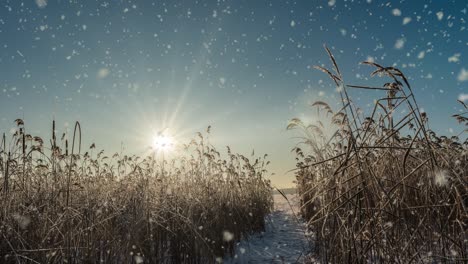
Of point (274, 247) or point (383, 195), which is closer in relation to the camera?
point (383, 195)

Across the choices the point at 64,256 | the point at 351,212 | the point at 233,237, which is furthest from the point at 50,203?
the point at 351,212

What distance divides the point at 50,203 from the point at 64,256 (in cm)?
94

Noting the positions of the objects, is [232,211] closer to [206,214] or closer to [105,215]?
[206,214]

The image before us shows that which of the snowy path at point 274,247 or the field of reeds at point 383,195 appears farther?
the snowy path at point 274,247

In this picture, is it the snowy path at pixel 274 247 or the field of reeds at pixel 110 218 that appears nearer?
the field of reeds at pixel 110 218

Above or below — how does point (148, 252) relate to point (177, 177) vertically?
below

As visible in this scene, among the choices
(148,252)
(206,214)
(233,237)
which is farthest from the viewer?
(233,237)

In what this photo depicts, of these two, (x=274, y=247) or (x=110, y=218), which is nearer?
(x=110, y=218)

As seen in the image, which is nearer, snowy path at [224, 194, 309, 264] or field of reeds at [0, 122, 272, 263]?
field of reeds at [0, 122, 272, 263]

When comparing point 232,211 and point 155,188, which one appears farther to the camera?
point 232,211

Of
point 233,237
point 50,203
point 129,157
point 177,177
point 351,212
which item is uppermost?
point 129,157

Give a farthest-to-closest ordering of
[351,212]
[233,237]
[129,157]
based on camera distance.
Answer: [129,157]
[233,237]
[351,212]

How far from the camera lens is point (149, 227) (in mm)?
4129

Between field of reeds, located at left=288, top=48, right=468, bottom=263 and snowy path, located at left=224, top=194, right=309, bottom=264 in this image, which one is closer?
field of reeds, located at left=288, top=48, right=468, bottom=263
